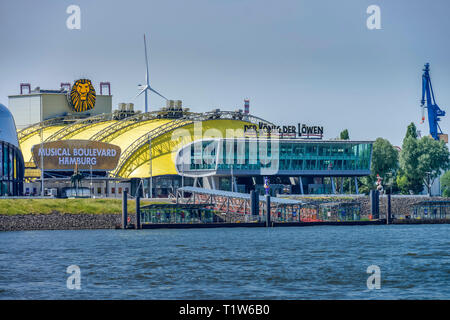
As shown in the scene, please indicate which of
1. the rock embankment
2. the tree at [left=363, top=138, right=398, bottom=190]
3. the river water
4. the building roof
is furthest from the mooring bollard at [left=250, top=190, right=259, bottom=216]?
the tree at [left=363, top=138, right=398, bottom=190]

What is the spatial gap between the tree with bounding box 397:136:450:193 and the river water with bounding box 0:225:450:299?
80942 millimetres

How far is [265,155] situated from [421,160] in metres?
37.2

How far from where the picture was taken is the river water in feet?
172

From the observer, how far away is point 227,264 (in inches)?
2657

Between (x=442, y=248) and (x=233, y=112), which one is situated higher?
(x=233, y=112)

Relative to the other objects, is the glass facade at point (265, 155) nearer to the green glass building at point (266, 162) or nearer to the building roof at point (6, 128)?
the green glass building at point (266, 162)

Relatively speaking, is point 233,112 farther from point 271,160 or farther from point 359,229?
point 359,229

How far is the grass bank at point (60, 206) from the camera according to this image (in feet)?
391

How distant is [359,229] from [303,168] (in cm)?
5988

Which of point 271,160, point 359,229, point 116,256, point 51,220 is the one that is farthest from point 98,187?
point 116,256

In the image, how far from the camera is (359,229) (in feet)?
372

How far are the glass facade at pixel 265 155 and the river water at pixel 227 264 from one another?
62.3 metres
